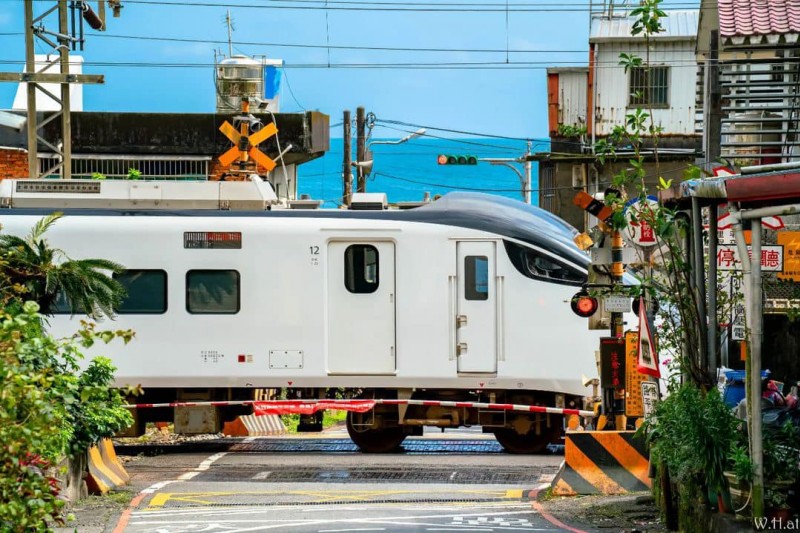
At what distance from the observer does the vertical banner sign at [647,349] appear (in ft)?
38.8

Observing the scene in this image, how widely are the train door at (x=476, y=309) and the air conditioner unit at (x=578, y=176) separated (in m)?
23.8

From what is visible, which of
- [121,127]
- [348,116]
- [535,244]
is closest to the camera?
[535,244]

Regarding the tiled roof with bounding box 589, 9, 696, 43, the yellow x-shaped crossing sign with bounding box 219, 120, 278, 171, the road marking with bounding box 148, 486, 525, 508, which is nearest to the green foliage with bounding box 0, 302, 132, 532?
the road marking with bounding box 148, 486, 525, 508

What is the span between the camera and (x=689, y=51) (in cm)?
4162

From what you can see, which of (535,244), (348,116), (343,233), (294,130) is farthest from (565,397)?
(348,116)

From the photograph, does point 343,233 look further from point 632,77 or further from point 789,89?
point 632,77

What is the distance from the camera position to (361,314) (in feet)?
61.9

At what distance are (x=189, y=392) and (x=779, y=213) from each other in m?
11.8

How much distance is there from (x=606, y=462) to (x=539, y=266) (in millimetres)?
5123

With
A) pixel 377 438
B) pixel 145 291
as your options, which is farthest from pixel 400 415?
pixel 145 291

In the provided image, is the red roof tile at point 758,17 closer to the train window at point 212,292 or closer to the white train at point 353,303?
the white train at point 353,303

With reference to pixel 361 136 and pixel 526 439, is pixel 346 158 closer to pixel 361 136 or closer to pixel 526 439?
pixel 361 136

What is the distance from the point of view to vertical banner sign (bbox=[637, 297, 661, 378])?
465 inches

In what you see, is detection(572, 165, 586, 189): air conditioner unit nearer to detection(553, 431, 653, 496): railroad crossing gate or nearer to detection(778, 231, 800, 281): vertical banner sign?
detection(778, 231, 800, 281): vertical banner sign
